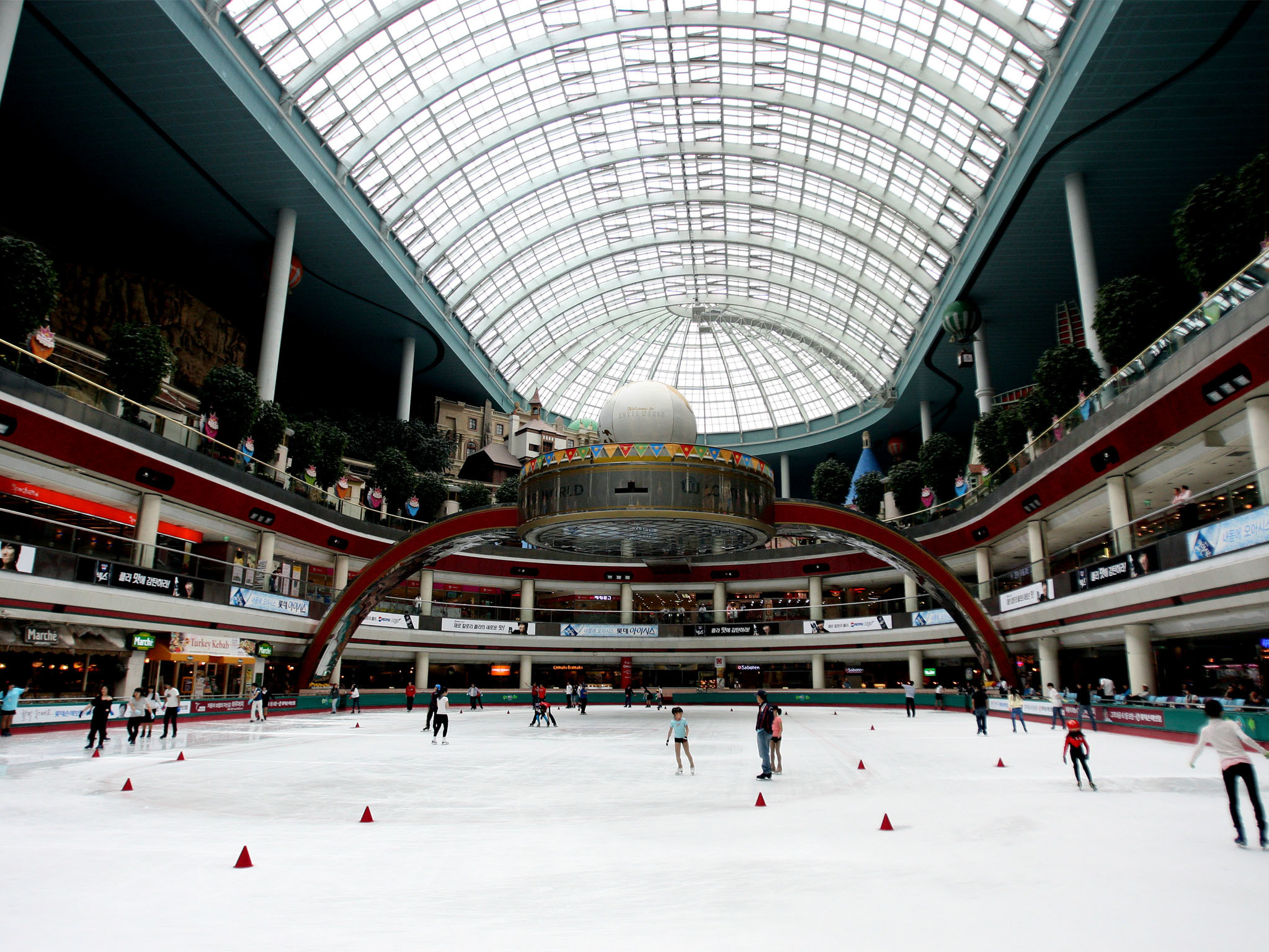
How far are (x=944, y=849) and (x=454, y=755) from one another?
1639 cm

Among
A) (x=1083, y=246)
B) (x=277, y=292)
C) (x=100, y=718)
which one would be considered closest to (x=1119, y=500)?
(x=1083, y=246)

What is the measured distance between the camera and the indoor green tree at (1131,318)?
31766 mm

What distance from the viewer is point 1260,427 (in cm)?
2314

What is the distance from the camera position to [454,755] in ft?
77.3

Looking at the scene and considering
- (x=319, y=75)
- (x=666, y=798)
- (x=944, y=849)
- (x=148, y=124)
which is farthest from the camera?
(x=319, y=75)

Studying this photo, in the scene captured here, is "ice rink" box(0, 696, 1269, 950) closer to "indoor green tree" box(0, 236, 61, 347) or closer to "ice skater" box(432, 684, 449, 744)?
"ice skater" box(432, 684, 449, 744)

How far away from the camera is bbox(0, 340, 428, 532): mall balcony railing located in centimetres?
2694

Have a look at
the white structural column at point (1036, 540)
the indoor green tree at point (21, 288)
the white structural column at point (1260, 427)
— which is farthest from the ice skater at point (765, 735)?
the white structural column at point (1036, 540)

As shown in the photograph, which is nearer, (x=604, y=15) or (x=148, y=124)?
(x=148, y=124)

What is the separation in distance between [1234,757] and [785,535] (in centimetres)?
3507

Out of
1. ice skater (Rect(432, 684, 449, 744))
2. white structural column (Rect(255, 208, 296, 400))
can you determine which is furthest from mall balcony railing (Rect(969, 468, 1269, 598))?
white structural column (Rect(255, 208, 296, 400))

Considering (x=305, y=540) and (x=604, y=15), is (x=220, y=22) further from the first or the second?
(x=305, y=540)

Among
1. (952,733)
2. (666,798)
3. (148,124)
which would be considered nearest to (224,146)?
(148,124)

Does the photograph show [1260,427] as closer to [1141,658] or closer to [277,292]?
[1141,658]
